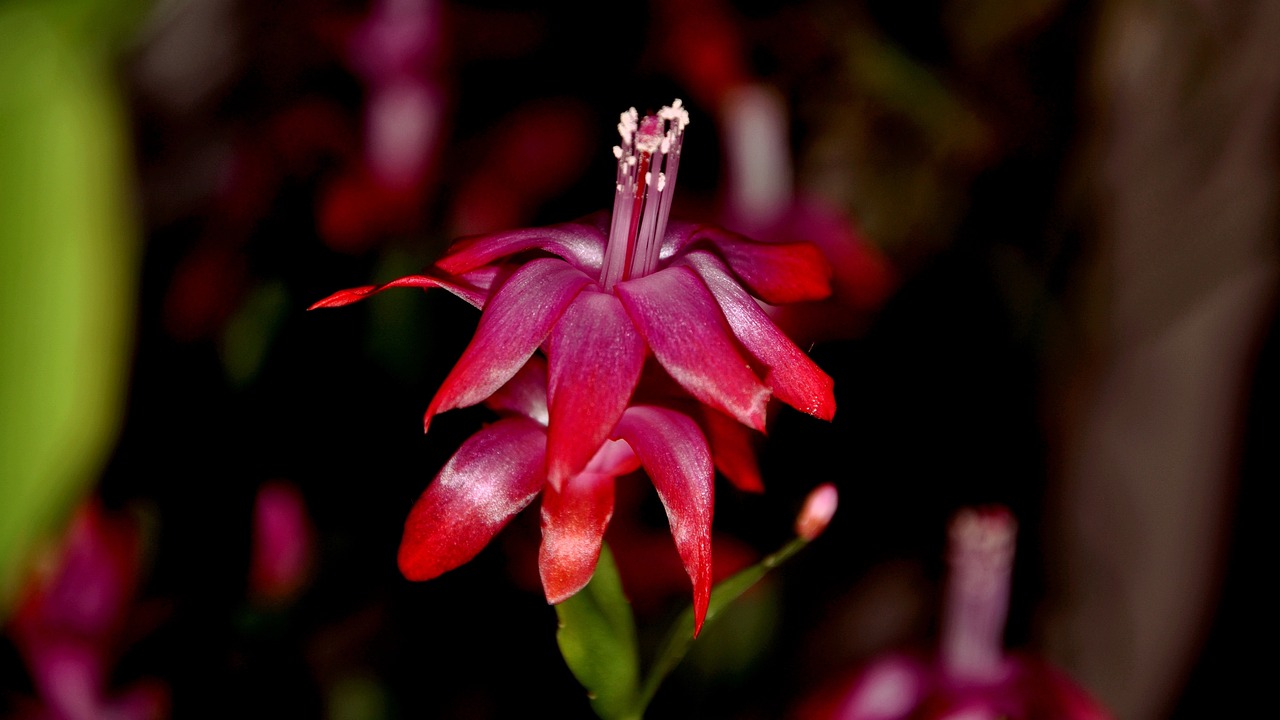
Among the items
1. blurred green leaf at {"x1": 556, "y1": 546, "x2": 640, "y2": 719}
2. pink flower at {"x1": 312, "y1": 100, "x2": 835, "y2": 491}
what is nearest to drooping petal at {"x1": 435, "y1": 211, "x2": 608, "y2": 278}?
pink flower at {"x1": 312, "y1": 100, "x2": 835, "y2": 491}

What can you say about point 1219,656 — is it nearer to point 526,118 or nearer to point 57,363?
point 526,118

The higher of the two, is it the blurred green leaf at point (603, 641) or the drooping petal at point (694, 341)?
the drooping petal at point (694, 341)

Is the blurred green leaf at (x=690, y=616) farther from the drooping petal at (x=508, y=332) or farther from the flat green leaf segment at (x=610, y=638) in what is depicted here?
the drooping petal at (x=508, y=332)

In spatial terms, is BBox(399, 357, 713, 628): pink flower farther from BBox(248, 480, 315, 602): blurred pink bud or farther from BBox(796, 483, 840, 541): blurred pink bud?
BBox(248, 480, 315, 602): blurred pink bud

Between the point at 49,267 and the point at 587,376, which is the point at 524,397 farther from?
A: the point at 49,267

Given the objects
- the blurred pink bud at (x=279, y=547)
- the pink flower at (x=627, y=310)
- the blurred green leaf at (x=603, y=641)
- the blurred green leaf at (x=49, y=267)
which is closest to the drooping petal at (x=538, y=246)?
the pink flower at (x=627, y=310)

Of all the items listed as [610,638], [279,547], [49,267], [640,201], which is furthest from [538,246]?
[279,547]
